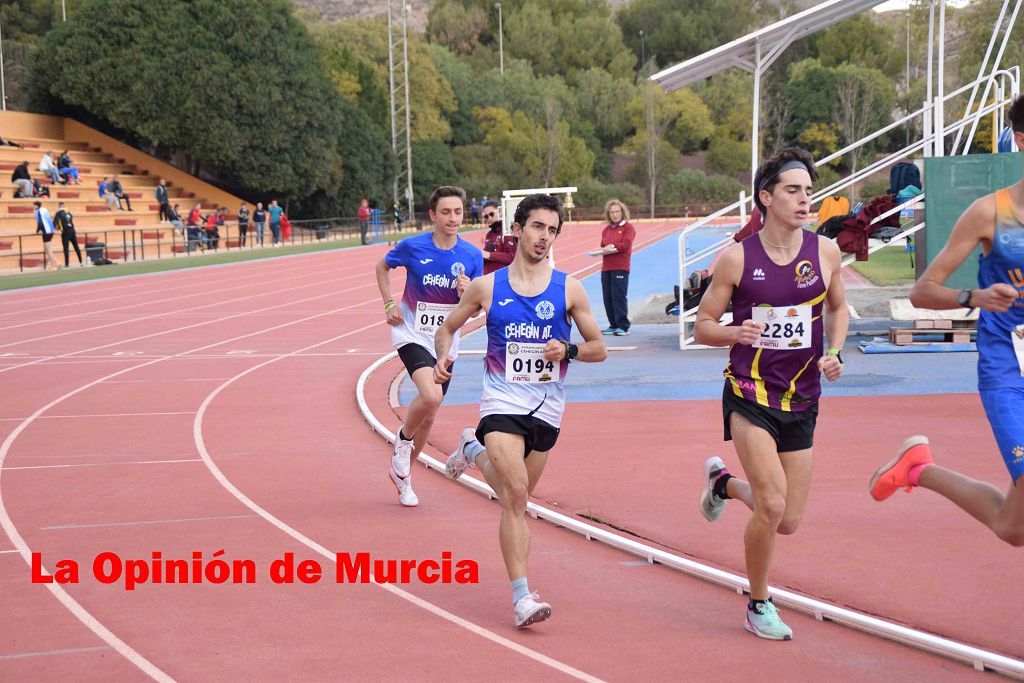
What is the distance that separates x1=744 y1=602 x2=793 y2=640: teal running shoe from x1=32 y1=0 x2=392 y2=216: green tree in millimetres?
56131

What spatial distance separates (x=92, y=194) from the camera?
48.6 m

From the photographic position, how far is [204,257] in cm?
4203

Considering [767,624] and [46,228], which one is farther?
[46,228]

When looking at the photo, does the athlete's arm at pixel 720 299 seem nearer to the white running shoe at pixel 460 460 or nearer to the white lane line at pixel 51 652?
the white running shoe at pixel 460 460

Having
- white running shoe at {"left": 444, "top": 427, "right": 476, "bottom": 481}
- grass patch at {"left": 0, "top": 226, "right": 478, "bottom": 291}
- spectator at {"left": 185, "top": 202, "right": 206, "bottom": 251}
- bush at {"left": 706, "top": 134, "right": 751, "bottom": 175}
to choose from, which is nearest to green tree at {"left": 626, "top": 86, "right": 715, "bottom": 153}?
bush at {"left": 706, "top": 134, "right": 751, "bottom": 175}

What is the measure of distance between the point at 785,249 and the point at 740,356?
0.49m

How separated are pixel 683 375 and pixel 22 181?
35956 millimetres

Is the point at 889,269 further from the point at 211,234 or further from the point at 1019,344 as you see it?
the point at 211,234

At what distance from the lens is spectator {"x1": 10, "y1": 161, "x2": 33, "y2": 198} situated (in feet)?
142

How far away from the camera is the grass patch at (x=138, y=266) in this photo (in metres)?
30.8

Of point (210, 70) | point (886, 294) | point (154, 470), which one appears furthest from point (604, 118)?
point (154, 470)

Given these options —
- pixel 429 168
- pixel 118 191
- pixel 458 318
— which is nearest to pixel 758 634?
Answer: pixel 458 318

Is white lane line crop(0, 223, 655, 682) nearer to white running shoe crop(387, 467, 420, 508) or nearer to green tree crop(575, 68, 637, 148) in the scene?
white running shoe crop(387, 467, 420, 508)

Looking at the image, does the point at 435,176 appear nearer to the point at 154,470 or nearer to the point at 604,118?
the point at 604,118
